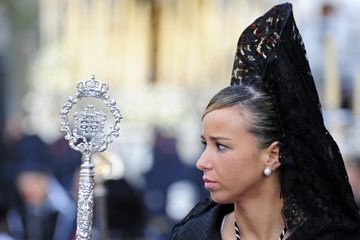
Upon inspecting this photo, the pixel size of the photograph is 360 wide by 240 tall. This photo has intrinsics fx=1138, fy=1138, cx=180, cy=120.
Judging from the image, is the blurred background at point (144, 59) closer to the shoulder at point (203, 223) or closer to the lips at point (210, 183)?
the shoulder at point (203, 223)

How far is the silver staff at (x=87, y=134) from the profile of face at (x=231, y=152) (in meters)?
0.32

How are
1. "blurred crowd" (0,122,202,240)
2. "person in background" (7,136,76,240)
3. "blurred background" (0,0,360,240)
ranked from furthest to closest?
1. "blurred background" (0,0,360,240)
2. "blurred crowd" (0,122,202,240)
3. "person in background" (7,136,76,240)

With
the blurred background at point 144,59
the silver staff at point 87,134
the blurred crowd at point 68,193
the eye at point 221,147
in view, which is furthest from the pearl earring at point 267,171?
the blurred background at point 144,59

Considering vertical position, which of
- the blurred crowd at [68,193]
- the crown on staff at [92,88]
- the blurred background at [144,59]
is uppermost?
the crown on staff at [92,88]

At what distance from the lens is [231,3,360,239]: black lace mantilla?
11.8 feet

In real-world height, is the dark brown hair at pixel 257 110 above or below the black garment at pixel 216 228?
above

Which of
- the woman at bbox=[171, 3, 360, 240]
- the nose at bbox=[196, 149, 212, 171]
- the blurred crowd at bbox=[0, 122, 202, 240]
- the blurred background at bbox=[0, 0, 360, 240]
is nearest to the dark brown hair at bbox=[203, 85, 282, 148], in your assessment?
the woman at bbox=[171, 3, 360, 240]

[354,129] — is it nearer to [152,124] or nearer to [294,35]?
[152,124]

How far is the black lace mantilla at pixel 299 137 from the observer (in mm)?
3590

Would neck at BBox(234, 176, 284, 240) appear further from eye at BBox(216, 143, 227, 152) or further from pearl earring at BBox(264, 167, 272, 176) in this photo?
eye at BBox(216, 143, 227, 152)

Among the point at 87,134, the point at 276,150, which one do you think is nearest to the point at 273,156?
the point at 276,150

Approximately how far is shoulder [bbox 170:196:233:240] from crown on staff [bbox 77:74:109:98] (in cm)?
52

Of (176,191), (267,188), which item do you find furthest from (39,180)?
(267,188)

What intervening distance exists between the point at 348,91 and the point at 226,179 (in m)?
13.2
